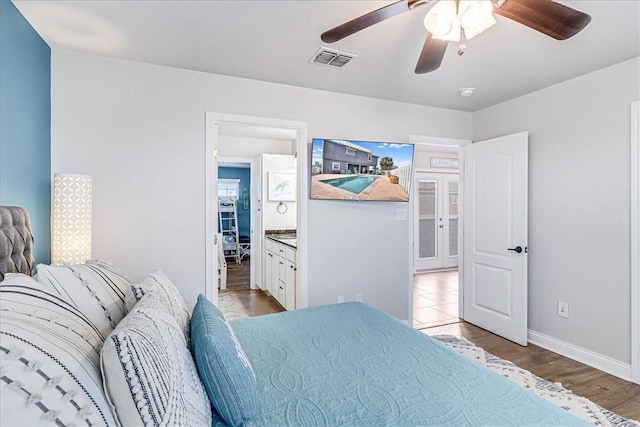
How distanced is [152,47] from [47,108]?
0.84 meters

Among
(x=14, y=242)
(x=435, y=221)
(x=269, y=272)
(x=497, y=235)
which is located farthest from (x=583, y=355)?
(x=435, y=221)

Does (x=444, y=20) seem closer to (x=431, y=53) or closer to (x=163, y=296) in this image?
(x=431, y=53)

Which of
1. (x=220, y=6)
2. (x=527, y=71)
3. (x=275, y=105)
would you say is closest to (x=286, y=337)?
(x=220, y=6)

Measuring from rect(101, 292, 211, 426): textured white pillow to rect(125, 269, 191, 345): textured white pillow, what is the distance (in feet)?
Answer: 0.98

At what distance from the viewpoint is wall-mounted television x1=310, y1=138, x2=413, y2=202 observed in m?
3.17

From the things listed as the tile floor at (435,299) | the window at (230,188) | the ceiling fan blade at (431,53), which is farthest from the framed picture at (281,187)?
the window at (230,188)

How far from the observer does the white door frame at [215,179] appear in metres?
2.81

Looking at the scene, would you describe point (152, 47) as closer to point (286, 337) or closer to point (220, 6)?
point (220, 6)

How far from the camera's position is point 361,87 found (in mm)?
3154

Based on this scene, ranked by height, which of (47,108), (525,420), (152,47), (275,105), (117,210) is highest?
(152,47)

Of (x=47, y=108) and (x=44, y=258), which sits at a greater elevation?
(x=47, y=108)

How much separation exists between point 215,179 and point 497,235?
289cm

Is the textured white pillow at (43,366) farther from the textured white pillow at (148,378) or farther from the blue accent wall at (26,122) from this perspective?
the blue accent wall at (26,122)

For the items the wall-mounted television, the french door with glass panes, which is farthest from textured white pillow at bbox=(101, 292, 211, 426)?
the french door with glass panes
